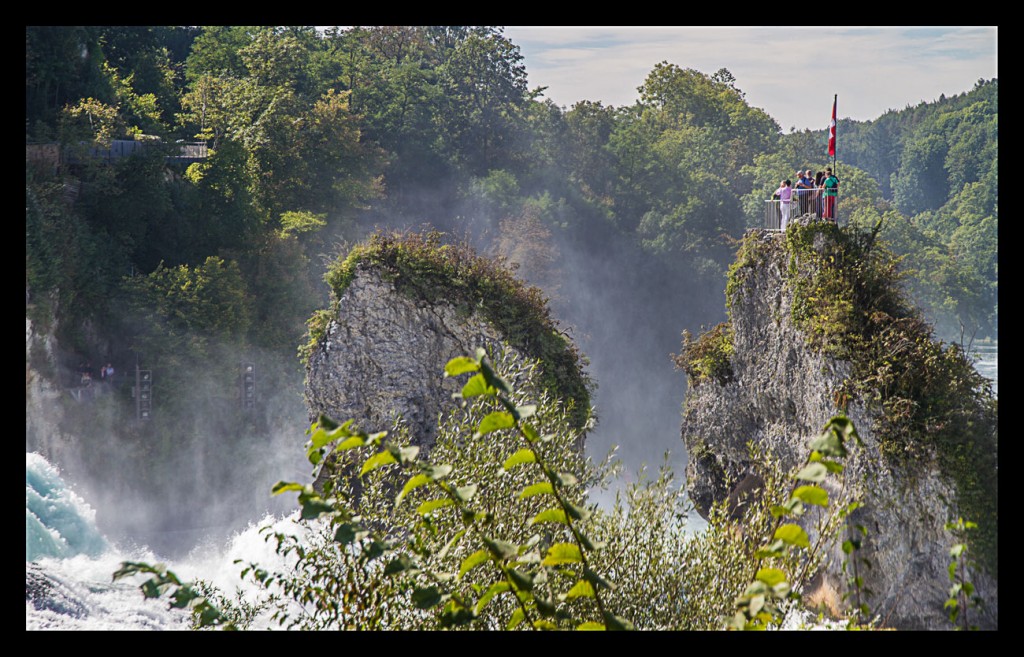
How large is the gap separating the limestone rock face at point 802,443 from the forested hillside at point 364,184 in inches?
237

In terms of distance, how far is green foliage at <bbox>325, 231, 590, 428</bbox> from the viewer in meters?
16.1

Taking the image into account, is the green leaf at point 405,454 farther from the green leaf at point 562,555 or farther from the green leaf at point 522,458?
the green leaf at point 562,555

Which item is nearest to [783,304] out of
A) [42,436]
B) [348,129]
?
[42,436]

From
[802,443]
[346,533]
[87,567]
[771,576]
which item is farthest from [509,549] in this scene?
[87,567]

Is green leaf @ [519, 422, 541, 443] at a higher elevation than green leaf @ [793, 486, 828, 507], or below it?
higher

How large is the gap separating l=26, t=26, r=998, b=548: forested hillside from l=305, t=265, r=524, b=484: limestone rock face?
8.71 metres

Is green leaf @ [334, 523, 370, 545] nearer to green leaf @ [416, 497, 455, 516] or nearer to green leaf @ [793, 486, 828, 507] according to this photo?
green leaf @ [416, 497, 455, 516]

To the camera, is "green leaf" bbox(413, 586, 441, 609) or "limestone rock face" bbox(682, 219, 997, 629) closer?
"green leaf" bbox(413, 586, 441, 609)

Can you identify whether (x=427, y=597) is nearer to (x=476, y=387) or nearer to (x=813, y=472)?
(x=476, y=387)

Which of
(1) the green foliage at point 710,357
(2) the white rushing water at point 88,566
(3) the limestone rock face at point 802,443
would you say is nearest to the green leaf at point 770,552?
(3) the limestone rock face at point 802,443

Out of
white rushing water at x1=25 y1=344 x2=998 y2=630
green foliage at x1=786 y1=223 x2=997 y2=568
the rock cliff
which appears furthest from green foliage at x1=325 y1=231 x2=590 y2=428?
white rushing water at x1=25 y1=344 x2=998 y2=630

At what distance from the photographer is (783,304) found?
Answer: 16047 mm
